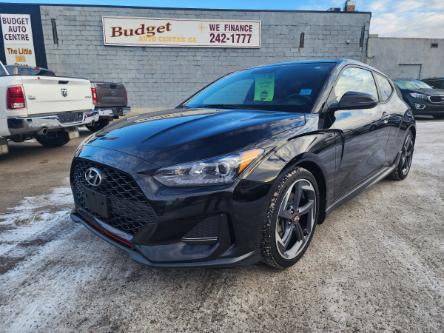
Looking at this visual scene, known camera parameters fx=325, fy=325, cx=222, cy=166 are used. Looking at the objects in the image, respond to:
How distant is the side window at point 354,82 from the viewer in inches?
108

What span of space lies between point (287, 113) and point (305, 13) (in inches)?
564

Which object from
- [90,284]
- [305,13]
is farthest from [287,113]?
[305,13]

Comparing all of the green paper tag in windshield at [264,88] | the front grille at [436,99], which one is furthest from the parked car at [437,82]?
the green paper tag in windshield at [264,88]

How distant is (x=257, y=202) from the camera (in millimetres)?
1872

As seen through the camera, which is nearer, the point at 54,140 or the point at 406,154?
the point at 406,154

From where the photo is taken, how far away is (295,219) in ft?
7.29

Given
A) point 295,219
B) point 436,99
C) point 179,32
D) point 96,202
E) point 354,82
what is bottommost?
point 295,219

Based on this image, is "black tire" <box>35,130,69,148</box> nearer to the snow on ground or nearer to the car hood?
the snow on ground

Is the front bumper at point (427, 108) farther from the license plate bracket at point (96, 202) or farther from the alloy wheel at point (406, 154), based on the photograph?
the license plate bracket at point (96, 202)

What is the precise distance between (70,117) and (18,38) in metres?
10.5

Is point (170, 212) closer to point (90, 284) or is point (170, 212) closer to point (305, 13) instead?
point (90, 284)

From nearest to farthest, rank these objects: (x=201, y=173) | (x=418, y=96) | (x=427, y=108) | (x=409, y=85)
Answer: (x=201, y=173) → (x=427, y=108) → (x=418, y=96) → (x=409, y=85)

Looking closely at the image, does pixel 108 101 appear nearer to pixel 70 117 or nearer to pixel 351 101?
pixel 70 117

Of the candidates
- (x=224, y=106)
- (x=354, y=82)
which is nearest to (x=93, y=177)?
(x=224, y=106)
